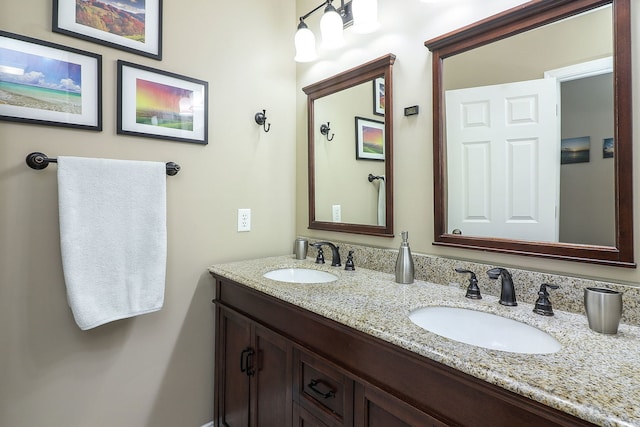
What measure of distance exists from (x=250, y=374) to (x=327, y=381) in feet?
1.67

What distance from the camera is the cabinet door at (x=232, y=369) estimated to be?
143 cm

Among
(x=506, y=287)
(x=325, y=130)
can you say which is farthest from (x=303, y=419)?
(x=325, y=130)

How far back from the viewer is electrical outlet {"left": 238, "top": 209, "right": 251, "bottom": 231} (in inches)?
70.5

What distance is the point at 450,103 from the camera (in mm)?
1315

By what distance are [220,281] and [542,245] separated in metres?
1.34

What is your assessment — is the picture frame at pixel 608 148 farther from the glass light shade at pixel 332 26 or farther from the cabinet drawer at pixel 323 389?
the glass light shade at pixel 332 26

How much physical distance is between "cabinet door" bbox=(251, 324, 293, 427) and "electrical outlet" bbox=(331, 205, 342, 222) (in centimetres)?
72

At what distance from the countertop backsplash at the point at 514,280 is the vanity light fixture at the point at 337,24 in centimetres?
102

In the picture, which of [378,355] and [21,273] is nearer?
[378,355]

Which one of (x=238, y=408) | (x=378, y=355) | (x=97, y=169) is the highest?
(x=97, y=169)

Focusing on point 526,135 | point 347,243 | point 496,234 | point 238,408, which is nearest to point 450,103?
point 526,135

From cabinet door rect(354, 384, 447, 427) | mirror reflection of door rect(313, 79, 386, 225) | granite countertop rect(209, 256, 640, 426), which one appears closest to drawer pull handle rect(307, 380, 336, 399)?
cabinet door rect(354, 384, 447, 427)

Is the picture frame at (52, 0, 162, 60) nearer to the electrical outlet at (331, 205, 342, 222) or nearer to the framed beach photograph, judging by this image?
the electrical outlet at (331, 205, 342, 222)

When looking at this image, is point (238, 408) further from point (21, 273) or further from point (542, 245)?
point (542, 245)
